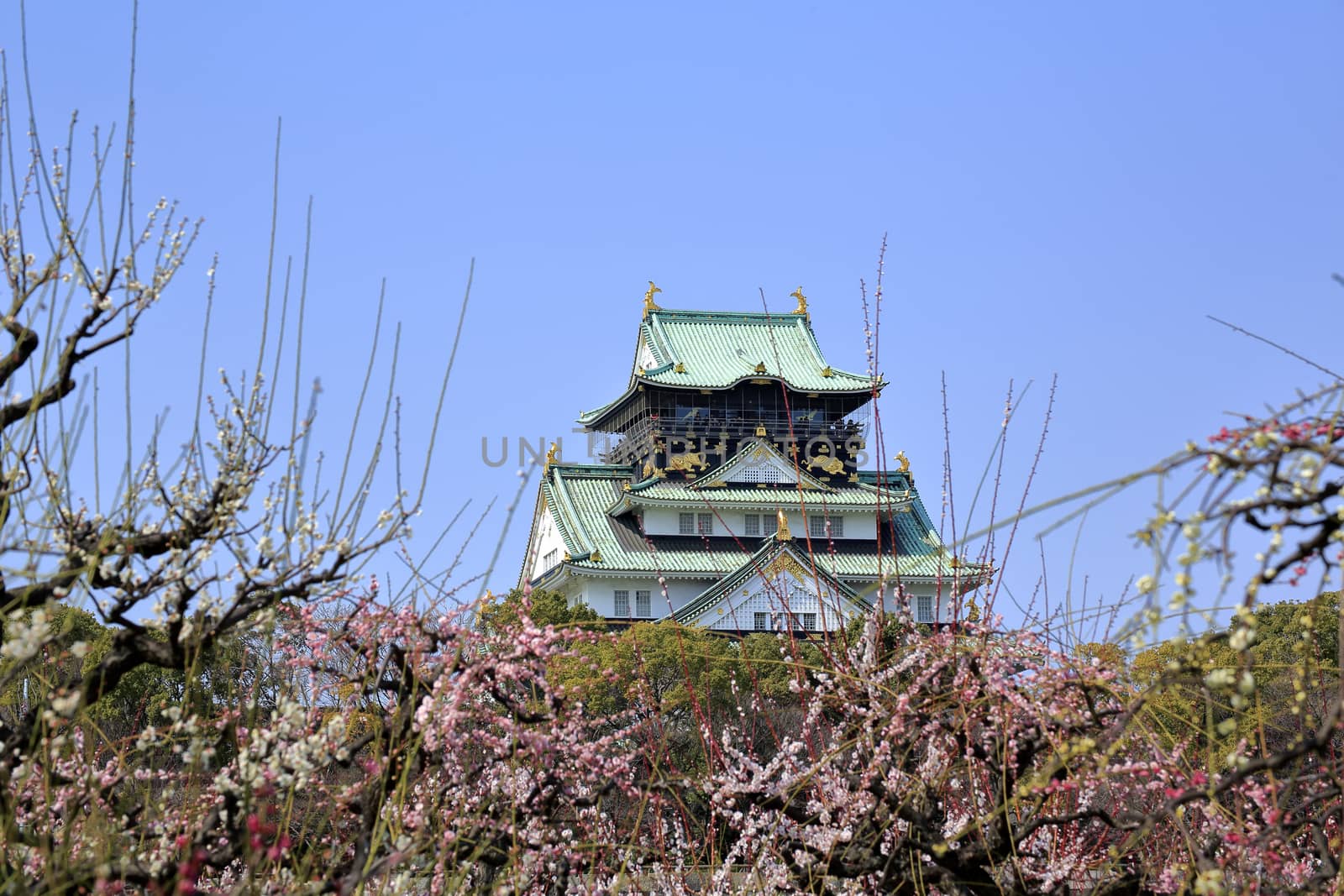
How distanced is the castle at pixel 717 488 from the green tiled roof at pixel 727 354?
4cm

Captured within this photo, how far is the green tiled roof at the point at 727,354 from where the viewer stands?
35562 mm

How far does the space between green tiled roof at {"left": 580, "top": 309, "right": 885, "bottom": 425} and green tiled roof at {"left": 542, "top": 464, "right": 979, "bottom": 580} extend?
9.09ft

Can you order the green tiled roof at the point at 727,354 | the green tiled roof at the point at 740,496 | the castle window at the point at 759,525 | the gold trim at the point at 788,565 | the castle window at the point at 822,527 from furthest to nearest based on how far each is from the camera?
the green tiled roof at the point at 727,354
the castle window at the point at 759,525
the castle window at the point at 822,527
the green tiled roof at the point at 740,496
the gold trim at the point at 788,565

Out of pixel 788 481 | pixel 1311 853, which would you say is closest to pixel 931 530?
pixel 788 481

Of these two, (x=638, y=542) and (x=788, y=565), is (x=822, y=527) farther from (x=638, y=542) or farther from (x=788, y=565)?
(x=788, y=565)

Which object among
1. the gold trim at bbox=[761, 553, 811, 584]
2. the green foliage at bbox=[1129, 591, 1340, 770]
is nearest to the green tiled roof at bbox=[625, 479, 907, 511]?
the gold trim at bbox=[761, 553, 811, 584]

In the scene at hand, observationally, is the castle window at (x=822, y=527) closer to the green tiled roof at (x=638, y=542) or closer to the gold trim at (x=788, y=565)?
the green tiled roof at (x=638, y=542)

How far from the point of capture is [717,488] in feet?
111

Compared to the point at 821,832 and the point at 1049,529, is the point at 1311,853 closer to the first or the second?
the point at 821,832

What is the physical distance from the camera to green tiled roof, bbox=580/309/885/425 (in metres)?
35.6

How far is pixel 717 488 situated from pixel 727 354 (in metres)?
4.77

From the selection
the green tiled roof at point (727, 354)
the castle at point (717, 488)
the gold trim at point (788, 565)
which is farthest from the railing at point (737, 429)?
the gold trim at point (788, 565)

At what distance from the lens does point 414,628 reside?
4566 mm

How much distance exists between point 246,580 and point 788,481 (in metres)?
31.1
